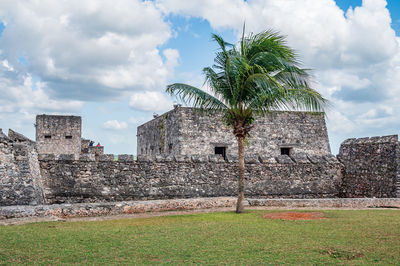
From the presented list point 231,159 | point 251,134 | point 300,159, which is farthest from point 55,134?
point 300,159

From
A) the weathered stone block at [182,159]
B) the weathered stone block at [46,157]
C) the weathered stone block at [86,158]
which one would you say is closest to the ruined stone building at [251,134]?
Result: the weathered stone block at [182,159]

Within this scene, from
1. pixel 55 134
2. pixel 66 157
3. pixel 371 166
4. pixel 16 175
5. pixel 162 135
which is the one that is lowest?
pixel 16 175

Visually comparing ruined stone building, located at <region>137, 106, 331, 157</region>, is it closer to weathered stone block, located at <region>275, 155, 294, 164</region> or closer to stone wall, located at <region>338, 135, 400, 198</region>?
weathered stone block, located at <region>275, 155, 294, 164</region>

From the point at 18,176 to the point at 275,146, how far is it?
13738 mm

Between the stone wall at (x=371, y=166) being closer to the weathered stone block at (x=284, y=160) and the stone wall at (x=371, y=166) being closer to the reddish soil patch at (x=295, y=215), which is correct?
the weathered stone block at (x=284, y=160)

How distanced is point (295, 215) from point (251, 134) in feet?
36.5

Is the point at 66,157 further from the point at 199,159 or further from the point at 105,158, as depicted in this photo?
the point at 199,159

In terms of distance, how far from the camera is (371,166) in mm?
13242

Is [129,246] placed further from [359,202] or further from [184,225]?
[359,202]

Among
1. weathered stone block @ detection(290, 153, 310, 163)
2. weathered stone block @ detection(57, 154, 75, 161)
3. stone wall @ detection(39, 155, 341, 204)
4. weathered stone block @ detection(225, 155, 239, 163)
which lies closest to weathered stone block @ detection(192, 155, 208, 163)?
stone wall @ detection(39, 155, 341, 204)

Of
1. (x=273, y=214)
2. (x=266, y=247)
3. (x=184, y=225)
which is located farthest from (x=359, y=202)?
(x=266, y=247)

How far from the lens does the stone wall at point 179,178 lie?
38.3 ft

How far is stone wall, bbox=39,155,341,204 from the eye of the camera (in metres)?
11.7

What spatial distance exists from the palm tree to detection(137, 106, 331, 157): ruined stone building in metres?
8.56
